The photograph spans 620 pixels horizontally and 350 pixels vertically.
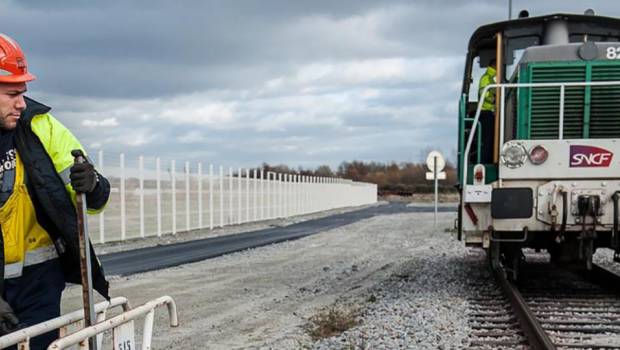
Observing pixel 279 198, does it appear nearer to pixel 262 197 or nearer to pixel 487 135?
pixel 262 197

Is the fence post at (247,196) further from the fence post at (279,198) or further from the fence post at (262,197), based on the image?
the fence post at (279,198)

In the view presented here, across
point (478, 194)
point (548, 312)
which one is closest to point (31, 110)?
A: point (478, 194)

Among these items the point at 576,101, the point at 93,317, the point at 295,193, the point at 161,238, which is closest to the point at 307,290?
the point at 576,101

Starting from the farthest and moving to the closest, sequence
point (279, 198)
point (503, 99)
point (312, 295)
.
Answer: point (279, 198)
point (312, 295)
point (503, 99)

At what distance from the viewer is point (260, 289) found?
10641 millimetres

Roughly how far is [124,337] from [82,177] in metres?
0.75

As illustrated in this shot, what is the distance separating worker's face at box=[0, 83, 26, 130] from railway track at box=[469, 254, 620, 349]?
4.39m

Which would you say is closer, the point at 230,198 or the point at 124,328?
the point at 124,328

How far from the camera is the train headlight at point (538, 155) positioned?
7.75 metres

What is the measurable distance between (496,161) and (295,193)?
34.7 metres

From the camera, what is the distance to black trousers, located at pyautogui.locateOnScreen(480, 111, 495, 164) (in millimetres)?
8953

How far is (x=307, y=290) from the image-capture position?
10.5m

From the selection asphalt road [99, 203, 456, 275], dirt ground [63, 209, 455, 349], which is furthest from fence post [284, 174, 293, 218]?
dirt ground [63, 209, 455, 349]

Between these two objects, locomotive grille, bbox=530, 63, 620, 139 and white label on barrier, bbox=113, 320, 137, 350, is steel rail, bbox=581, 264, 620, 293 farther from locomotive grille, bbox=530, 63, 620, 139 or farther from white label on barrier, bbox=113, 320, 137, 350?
white label on barrier, bbox=113, 320, 137, 350
